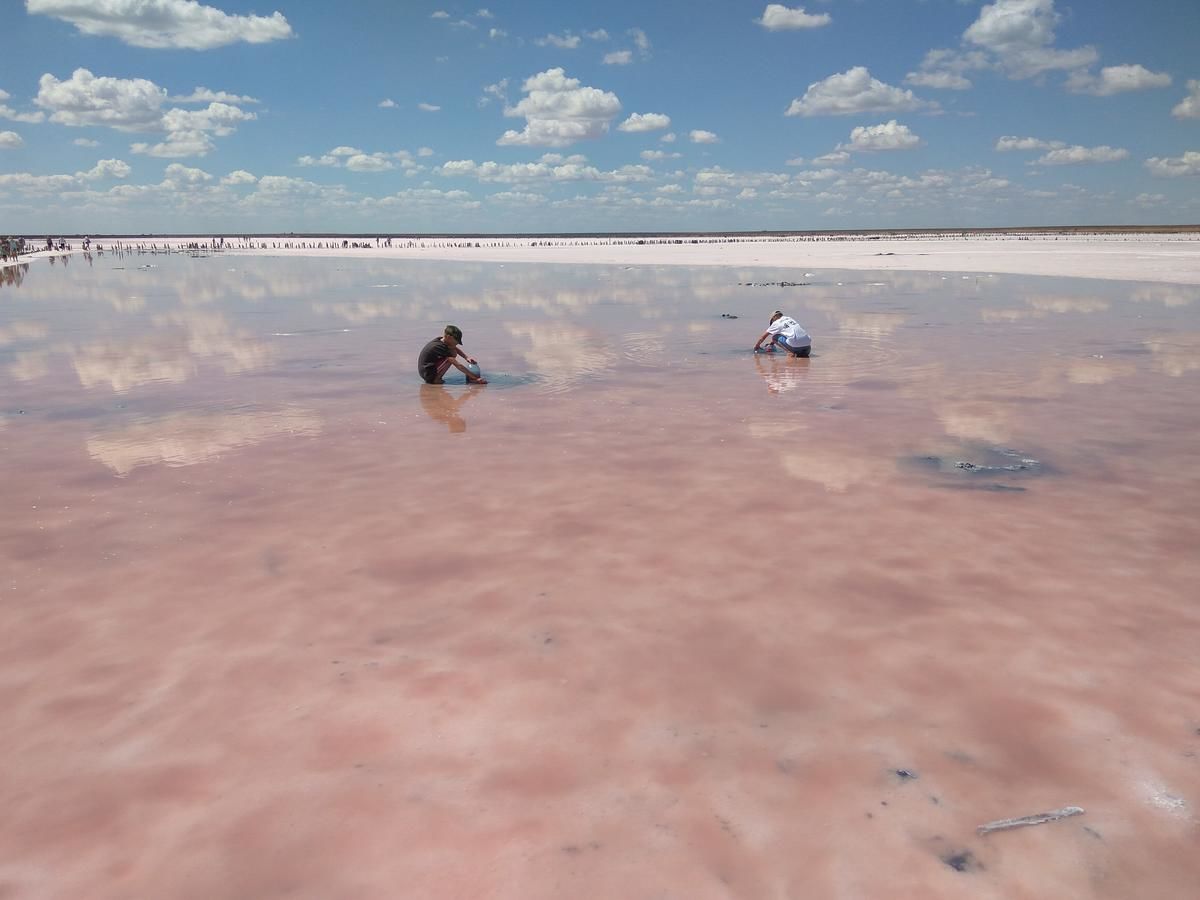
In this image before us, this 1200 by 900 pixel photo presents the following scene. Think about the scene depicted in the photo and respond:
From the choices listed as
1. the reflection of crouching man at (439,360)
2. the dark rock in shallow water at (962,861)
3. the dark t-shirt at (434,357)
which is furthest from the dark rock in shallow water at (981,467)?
the dark t-shirt at (434,357)

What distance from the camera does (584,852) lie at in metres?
3.54

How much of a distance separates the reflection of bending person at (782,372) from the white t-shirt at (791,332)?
374mm

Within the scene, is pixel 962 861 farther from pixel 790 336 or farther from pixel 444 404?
pixel 790 336

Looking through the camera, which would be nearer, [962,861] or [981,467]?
[962,861]

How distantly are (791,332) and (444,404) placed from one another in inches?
301

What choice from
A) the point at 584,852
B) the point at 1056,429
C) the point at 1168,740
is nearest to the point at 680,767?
the point at 584,852

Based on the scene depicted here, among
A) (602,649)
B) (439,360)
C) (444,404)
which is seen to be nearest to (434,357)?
(439,360)

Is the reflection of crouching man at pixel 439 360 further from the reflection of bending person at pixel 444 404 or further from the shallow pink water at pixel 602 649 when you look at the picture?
the shallow pink water at pixel 602 649

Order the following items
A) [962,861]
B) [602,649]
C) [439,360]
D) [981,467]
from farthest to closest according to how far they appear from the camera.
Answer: [439,360], [981,467], [602,649], [962,861]

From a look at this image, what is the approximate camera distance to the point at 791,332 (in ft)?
53.2

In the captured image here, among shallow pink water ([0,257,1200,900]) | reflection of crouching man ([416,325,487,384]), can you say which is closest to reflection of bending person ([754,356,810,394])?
shallow pink water ([0,257,1200,900])

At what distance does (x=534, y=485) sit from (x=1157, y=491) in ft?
21.5

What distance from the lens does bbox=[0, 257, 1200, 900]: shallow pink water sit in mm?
3572

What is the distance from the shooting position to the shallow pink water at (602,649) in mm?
3572
